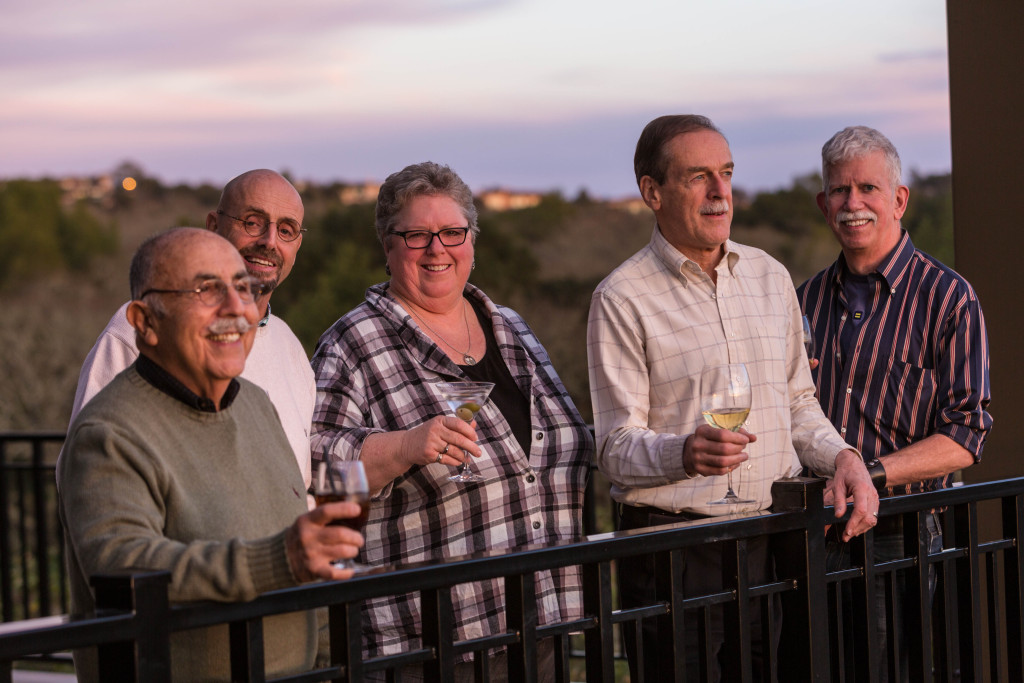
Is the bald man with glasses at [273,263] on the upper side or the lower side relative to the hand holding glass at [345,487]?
upper

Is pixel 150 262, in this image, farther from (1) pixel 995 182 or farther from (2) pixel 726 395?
(1) pixel 995 182

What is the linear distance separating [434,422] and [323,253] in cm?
1119

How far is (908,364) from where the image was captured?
128 inches

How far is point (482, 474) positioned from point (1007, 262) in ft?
7.17

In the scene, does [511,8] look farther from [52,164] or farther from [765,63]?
[52,164]

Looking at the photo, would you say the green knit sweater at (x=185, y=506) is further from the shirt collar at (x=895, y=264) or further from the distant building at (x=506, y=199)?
the distant building at (x=506, y=199)

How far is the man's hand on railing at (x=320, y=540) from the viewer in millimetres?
1551

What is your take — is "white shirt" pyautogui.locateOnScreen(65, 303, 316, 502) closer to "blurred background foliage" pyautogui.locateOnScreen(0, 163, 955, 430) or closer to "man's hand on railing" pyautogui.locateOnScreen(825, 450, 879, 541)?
"man's hand on railing" pyautogui.locateOnScreen(825, 450, 879, 541)

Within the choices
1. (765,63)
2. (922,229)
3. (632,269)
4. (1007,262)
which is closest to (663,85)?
(765,63)

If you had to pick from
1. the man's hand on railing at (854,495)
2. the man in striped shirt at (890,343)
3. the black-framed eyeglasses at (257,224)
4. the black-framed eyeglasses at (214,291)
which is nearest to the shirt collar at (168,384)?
the black-framed eyeglasses at (214,291)

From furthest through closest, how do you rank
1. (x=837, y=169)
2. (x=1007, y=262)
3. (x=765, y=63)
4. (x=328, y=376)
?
(x=765, y=63) < (x=1007, y=262) < (x=837, y=169) < (x=328, y=376)

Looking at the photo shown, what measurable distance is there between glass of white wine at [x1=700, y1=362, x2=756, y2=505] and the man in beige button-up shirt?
225 mm

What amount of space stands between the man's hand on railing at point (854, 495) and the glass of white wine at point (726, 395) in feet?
0.93

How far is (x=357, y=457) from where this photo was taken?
2691mm
